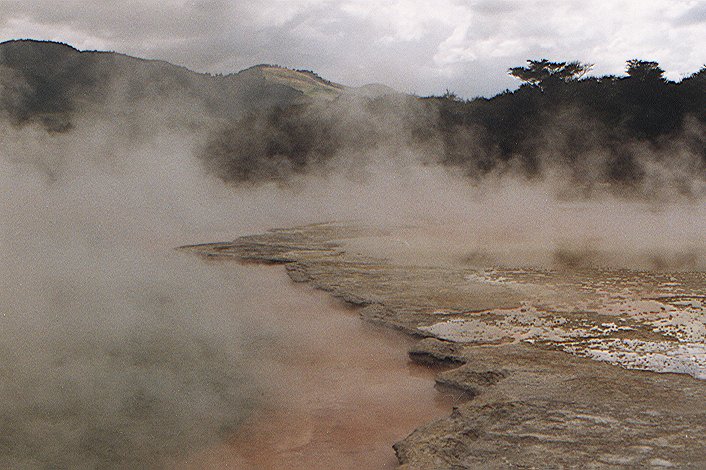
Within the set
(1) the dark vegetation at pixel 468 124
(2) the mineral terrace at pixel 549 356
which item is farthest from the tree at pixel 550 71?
(2) the mineral terrace at pixel 549 356

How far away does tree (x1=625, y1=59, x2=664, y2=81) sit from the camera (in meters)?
15.1

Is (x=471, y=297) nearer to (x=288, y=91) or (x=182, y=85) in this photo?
(x=182, y=85)

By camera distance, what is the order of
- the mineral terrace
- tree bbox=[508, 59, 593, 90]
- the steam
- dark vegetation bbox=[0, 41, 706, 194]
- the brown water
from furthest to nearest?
tree bbox=[508, 59, 593, 90] → dark vegetation bbox=[0, 41, 706, 194] → the steam → the brown water → the mineral terrace

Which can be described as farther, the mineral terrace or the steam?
the steam

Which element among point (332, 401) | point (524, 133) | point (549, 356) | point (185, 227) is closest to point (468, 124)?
point (524, 133)

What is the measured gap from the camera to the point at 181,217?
9.75 meters

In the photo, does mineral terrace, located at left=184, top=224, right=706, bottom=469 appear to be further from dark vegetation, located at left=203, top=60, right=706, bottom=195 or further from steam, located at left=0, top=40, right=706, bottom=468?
dark vegetation, located at left=203, top=60, right=706, bottom=195

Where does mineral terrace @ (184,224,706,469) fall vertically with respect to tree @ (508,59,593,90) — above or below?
below

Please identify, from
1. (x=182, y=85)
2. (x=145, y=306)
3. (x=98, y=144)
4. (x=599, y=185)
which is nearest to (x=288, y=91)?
(x=182, y=85)

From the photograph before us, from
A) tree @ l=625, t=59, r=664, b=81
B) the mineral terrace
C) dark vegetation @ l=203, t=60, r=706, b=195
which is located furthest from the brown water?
tree @ l=625, t=59, r=664, b=81

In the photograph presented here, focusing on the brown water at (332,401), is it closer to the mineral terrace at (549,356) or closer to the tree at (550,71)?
the mineral terrace at (549,356)

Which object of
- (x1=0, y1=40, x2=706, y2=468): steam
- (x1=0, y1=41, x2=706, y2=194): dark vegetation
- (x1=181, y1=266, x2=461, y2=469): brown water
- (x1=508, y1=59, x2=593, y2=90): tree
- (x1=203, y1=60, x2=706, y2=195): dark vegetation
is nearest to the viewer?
(x1=181, y1=266, x2=461, y2=469): brown water

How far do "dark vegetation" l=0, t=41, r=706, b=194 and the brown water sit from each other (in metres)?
9.50

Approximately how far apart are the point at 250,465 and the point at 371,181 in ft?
38.1
